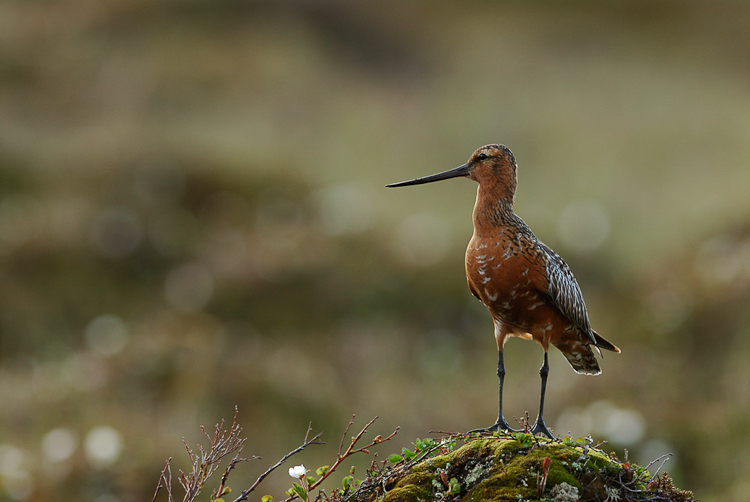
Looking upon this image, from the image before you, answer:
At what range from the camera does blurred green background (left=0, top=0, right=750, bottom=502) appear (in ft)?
35.5

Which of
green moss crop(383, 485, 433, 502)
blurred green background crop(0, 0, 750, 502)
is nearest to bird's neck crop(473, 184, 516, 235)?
green moss crop(383, 485, 433, 502)

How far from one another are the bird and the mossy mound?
0.59 metres

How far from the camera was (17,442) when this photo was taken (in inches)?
415

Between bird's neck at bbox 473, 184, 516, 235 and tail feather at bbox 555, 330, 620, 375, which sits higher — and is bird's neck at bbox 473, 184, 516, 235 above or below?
above

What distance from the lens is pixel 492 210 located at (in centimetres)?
533

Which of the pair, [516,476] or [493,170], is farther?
[493,170]

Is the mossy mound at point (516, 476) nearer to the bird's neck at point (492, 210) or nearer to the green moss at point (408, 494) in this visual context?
the green moss at point (408, 494)

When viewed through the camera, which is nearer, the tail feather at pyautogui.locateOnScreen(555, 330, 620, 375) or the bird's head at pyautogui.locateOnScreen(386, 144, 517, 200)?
the bird's head at pyautogui.locateOnScreen(386, 144, 517, 200)

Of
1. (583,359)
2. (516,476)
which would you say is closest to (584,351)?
(583,359)

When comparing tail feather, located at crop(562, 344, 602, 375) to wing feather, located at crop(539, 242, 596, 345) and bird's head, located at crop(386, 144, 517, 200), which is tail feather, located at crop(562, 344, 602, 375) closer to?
wing feather, located at crop(539, 242, 596, 345)

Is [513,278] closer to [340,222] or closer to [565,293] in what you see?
[565,293]

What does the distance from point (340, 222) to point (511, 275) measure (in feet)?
43.8

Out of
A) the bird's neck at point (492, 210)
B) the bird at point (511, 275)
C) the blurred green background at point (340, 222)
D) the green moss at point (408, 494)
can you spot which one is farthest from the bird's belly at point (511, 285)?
the blurred green background at point (340, 222)

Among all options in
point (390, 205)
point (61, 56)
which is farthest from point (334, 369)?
point (61, 56)
